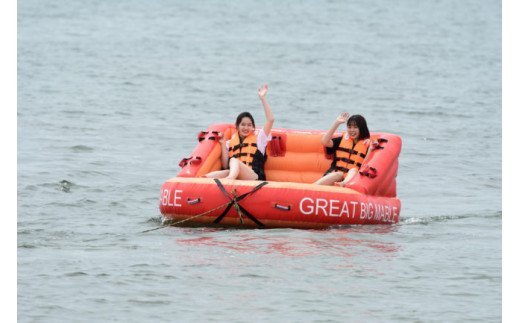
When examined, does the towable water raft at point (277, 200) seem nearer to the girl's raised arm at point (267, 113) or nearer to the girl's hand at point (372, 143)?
the girl's hand at point (372, 143)

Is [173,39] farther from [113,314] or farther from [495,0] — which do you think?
[113,314]

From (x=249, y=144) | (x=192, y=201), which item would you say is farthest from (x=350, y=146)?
(x=192, y=201)

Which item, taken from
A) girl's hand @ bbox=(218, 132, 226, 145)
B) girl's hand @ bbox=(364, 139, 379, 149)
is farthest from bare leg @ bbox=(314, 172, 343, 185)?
girl's hand @ bbox=(218, 132, 226, 145)

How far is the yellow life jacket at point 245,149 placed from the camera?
9297 millimetres

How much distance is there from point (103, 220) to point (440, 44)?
2082 cm

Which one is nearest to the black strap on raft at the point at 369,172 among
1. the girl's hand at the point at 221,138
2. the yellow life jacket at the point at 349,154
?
the yellow life jacket at the point at 349,154

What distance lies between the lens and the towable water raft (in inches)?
332

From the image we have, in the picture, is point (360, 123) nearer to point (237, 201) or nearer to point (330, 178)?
point (330, 178)

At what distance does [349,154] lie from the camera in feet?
30.7

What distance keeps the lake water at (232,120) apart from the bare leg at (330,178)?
56cm

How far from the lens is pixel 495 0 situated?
4350cm

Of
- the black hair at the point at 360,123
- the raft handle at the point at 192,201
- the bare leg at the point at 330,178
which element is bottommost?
the raft handle at the point at 192,201

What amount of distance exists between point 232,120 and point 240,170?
841 cm

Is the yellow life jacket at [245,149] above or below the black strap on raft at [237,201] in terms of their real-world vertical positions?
above
